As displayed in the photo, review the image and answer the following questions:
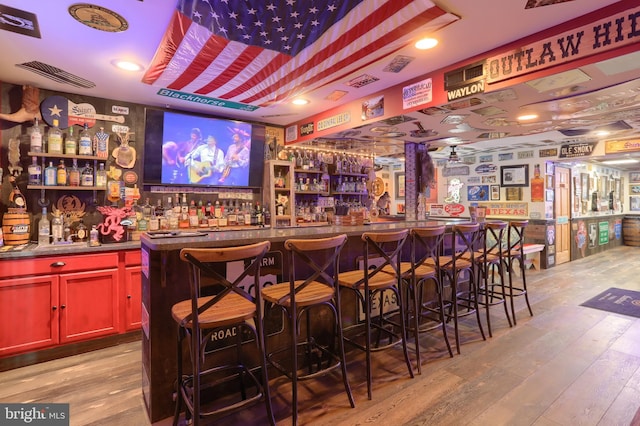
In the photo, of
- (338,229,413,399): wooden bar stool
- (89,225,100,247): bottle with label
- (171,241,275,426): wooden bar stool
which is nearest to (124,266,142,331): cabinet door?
(89,225,100,247): bottle with label

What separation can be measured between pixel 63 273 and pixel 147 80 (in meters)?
1.97

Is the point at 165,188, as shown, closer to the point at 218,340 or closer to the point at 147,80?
the point at 147,80

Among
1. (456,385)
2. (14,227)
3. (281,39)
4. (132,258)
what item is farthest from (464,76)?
(14,227)

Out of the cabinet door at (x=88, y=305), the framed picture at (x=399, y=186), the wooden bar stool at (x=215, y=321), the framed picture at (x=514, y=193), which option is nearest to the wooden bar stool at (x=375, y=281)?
the wooden bar stool at (x=215, y=321)

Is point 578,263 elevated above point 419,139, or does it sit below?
below

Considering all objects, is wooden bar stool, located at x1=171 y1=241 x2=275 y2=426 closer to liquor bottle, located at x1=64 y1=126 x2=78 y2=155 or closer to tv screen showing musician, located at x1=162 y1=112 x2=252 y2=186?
tv screen showing musician, located at x1=162 y1=112 x2=252 y2=186

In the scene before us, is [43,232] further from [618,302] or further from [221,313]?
[618,302]

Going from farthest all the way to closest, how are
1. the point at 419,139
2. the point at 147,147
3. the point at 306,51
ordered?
the point at 419,139 → the point at 147,147 → the point at 306,51

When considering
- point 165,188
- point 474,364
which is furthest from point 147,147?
point 474,364

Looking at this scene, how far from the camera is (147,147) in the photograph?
3.97 meters

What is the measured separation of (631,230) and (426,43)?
11.5 meters

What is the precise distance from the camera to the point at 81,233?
3.52 metres

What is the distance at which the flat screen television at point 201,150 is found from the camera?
402 cm

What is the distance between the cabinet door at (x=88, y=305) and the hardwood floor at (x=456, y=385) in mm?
218
